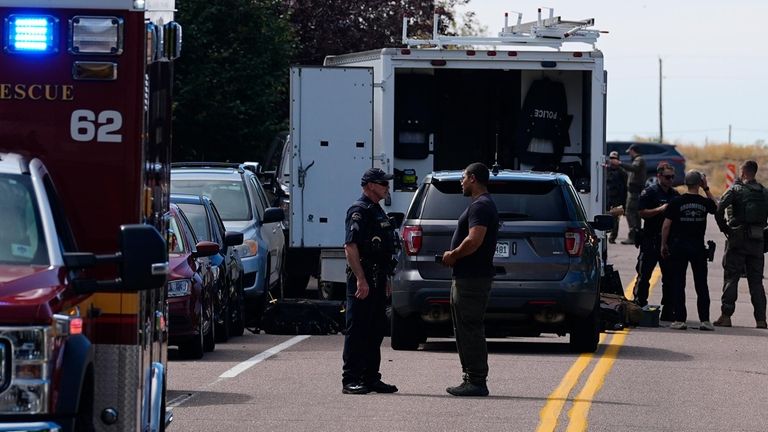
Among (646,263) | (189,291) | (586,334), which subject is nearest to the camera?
(189,291)

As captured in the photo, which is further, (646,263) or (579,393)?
(646,263)

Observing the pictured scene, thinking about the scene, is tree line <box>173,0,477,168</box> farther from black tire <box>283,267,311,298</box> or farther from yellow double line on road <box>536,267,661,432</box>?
yellow double line on road <box>536,267,661,432</box>

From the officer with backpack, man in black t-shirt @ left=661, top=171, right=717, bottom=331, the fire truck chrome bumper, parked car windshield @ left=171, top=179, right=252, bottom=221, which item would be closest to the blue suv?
parked car windshield @ left=171, top=179, right=252, bottom=221

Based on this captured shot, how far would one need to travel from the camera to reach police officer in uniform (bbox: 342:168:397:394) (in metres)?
13.2

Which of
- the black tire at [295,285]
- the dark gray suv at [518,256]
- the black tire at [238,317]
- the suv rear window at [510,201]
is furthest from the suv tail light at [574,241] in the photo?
the black tire at [295,285]

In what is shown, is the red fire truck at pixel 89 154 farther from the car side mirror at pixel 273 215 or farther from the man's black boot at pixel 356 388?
the car side mirror at pixel 273 215

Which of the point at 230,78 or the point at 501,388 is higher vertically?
the point at 230,78

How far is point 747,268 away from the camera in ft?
69.3

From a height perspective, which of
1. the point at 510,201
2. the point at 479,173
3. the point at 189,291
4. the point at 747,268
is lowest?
the point at 747,268

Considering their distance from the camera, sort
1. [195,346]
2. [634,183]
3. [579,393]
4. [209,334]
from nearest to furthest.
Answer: [579,393] < [195,346] < [209,334] < [634,183]

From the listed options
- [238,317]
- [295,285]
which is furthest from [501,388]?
[295,285]

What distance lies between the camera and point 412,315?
16.5m

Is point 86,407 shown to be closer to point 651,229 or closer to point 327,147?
point 327,147

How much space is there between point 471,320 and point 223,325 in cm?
511
